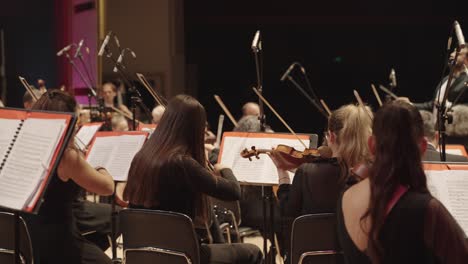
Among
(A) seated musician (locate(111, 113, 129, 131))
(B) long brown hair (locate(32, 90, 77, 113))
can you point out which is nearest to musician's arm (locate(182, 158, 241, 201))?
(B) long brown hair (locate(32, 90, 77, 113))

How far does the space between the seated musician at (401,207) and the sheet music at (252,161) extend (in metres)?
1.69

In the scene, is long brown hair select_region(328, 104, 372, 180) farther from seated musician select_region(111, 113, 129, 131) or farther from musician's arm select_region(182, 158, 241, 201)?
seated musician select_region(111, 113, 129, 131)

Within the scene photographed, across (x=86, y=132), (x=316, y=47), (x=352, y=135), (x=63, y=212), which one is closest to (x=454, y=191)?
(x=352, y=135)

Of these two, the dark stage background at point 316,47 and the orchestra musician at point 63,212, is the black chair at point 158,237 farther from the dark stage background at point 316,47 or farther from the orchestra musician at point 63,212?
the dark stage background at point 316,47

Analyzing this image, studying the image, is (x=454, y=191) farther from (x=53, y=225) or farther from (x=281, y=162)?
(x=53, y=225)

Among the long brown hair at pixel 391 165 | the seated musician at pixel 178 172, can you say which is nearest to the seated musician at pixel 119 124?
the seated musician at pixel 178 172

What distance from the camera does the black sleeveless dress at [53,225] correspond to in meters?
3.05

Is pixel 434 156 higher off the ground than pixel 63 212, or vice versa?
pixel 434 156

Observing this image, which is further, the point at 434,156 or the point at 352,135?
the point at 434,156

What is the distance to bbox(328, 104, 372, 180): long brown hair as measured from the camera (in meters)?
3.13

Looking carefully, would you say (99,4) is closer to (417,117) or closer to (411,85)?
(411,85)

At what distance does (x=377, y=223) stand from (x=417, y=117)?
1.09ft

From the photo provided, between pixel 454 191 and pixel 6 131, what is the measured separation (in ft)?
5.28

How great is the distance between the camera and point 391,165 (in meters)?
2.03
